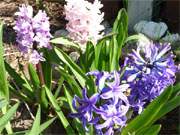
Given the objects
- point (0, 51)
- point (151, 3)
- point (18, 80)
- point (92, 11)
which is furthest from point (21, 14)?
point (151, 3)

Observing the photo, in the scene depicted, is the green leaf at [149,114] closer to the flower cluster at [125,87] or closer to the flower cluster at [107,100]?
the flower cluster at [125,87]

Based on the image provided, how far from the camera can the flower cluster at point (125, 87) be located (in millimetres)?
1677

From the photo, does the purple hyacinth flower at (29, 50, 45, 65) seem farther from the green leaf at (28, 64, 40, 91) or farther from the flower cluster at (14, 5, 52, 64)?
the green leaf at (28, 64, 40, 91)

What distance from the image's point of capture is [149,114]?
2012 millimetres

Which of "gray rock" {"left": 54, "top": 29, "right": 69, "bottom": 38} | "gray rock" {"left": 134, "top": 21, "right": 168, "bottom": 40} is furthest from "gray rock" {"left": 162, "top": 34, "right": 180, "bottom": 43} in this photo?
"gray rock" {"left": 54, "top": 29, "right": 69, "bottom": 38}

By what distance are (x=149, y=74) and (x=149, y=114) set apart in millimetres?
343

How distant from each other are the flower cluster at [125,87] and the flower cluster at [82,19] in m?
0.48

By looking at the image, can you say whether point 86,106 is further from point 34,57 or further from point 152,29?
point 152,29

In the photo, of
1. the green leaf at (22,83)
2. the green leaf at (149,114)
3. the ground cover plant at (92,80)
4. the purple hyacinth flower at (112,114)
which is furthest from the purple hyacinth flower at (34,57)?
the purple hyacinth flower at (112,114)

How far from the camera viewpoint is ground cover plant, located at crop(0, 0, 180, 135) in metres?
1.72

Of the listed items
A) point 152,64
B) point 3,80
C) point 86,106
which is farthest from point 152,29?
point 86,106

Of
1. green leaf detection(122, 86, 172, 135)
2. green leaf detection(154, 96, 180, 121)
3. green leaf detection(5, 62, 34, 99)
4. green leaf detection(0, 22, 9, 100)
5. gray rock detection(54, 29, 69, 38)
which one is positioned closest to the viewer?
green leaf detection(122, 86, 172, 135)

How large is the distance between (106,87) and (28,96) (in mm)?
1038

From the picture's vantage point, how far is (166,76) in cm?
176
